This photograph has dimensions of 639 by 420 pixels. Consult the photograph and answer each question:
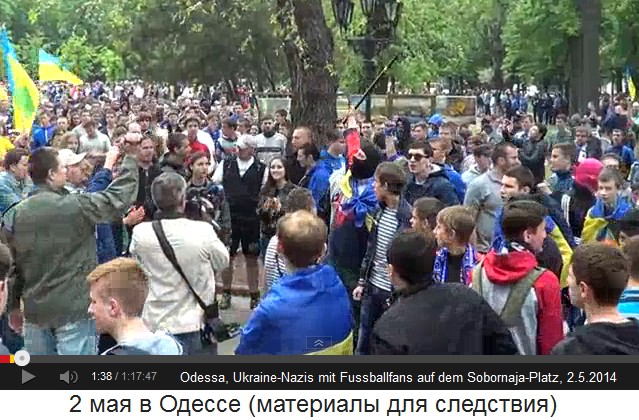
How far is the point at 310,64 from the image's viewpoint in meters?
12.1

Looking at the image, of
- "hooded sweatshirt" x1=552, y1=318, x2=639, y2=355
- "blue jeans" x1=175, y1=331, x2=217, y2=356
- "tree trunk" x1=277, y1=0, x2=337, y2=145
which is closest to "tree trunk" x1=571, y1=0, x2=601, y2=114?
"tree trunk" x1=277, y1=0, x2=337, y2=145

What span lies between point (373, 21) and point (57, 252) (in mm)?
6579

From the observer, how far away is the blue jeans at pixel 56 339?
603 cm

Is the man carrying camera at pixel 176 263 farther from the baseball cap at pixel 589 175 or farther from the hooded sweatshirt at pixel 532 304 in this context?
the baseball cap at pixel 589 175

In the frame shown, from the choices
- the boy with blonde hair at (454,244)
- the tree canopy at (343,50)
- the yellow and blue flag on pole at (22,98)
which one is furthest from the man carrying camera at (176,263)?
the tree canopy at (343,50)

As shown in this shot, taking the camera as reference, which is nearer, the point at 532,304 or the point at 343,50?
the point at 532,304

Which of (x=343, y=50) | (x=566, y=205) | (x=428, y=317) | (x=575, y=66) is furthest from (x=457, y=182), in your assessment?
(x=575, y=66)

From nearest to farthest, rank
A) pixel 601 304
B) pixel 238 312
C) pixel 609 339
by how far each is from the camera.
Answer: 1. pixel 609 339
2. pixel 601 304
3. pixel 238 312

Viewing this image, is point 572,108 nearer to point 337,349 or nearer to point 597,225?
point 597,225

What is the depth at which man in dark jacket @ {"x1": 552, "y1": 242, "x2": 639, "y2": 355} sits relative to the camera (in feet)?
12.8

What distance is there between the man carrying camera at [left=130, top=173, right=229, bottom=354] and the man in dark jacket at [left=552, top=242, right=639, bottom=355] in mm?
2267

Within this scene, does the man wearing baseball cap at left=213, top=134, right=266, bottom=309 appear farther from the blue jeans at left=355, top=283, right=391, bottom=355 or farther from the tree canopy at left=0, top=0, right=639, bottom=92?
the tree canopy at left=0, top=0, right=639, bottom=92

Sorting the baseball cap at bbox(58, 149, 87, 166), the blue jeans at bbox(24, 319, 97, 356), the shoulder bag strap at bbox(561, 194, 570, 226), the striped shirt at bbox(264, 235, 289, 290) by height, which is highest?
the baseball cap at bbox(58, 149, 87, 166)

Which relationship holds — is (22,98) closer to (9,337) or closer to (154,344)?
(9,337)
